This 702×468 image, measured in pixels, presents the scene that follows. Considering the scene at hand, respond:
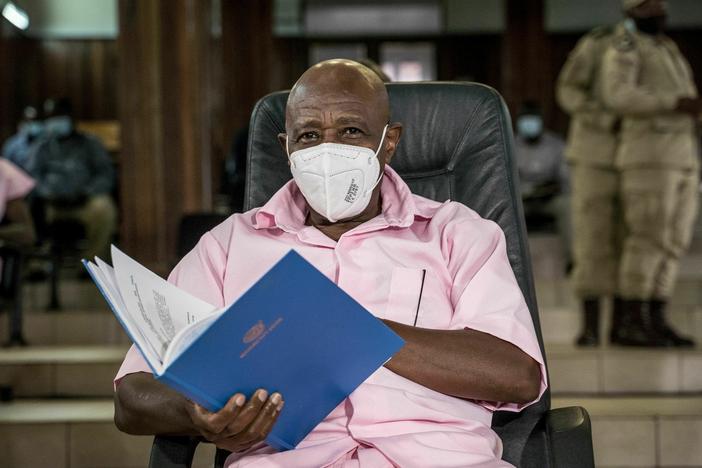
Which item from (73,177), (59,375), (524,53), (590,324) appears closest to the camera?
(59,375)

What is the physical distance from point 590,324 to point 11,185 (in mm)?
2383

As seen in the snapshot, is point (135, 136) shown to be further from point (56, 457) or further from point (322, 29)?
point (322, 29)

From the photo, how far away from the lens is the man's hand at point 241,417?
4.42 feet

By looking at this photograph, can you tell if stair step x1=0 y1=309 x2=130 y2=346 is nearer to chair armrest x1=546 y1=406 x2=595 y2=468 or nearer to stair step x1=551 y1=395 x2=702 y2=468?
stair step x1=551 y1=395 x2=702 y2=468

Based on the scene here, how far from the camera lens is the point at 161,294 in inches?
57.2

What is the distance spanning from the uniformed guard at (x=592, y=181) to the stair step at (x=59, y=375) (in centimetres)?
190

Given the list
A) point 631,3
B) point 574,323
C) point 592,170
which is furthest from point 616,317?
point 631,3

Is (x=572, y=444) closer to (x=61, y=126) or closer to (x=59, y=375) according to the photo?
(x=59, y=375)

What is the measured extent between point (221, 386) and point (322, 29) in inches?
382

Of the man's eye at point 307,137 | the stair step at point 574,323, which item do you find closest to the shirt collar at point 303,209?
the man's eye at point 307,137

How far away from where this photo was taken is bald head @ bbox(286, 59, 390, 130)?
1771mm

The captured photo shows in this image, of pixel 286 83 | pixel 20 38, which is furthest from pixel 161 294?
pixel 20 38

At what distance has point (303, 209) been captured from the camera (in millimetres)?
1894

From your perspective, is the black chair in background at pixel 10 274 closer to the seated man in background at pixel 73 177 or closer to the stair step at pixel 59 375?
the stair step at pixel 59 375
